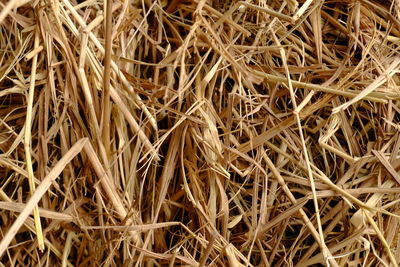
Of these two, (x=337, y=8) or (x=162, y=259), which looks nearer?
(x=162, y=259)

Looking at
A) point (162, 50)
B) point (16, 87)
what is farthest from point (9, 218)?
point (162, 50)

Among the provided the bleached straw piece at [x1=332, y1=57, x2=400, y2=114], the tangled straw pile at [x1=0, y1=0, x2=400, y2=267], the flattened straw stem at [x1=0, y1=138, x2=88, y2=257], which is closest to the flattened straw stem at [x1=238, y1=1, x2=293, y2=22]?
the tangled straw pile at [x1=0, y1=0, x2=400, y2=267]

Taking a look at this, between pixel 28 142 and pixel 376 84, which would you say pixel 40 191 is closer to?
pixel 28 142

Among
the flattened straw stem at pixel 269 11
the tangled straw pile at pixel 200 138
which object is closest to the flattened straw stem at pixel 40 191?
the tangled straw pile at pixel 200 138

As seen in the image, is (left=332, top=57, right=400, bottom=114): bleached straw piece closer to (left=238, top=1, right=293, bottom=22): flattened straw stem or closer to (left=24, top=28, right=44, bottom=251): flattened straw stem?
(left=238, top=1, right=293, bottom=22): flattened straw stem

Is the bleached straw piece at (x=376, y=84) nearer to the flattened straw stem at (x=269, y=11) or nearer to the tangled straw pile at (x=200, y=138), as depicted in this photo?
the tangled straw pile at (x=200, y=138)

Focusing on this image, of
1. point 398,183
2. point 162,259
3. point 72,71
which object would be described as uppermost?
point 72,71

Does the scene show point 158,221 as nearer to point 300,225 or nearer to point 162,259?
point 162,259
